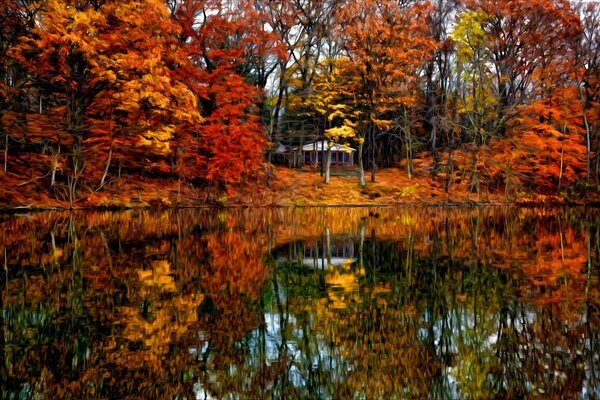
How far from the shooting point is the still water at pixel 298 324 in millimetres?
4645

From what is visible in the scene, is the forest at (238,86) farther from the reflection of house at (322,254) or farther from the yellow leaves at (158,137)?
the reflection of house at (322,254)

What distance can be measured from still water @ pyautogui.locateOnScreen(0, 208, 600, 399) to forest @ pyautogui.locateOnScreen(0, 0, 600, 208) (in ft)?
65.1

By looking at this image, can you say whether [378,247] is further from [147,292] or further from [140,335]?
[140,335]

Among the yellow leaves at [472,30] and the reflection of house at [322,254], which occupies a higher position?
the yellow leaves at [472,30]

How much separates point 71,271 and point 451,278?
7.66 meters

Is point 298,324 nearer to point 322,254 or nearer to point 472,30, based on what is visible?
point 322,254

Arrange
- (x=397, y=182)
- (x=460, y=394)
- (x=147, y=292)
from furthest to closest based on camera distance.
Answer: (x=397, y=182) < (x=147, y=292) < (x=460, y=394)

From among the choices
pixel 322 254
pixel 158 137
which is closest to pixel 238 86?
pixel 158 137

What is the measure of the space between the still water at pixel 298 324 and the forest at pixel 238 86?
1983 cm

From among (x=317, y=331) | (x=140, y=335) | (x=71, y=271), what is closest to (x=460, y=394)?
(x=317, y=331)

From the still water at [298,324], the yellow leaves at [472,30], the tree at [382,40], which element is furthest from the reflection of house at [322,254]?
the yellow leaves at [472,30]

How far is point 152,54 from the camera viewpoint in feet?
97.7

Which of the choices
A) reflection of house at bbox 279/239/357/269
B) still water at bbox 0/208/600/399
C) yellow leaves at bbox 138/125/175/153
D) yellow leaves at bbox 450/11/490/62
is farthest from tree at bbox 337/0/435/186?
still water at bbox 0/208/600/399

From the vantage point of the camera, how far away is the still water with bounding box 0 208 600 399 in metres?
4.64
